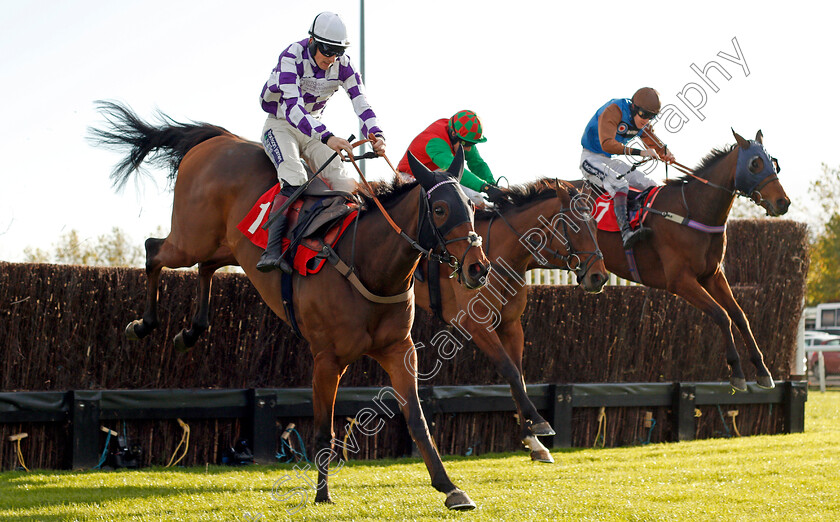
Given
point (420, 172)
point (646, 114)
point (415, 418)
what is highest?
point (646, 114)

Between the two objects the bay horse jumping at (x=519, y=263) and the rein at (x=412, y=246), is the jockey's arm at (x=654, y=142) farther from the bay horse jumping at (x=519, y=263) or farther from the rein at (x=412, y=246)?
the rein at (x=412, y=246)

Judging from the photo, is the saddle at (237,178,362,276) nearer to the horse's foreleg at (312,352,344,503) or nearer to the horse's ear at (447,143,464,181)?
the horse's foreleg at (312,352,344,503)

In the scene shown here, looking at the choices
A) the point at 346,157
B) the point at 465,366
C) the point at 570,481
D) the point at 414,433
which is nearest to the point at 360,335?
the point at 414,433

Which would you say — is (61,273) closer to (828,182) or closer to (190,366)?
(190,366)

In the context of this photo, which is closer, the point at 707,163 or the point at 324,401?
the point at 324,401

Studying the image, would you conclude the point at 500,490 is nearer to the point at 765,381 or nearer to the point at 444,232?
the point at 444,232

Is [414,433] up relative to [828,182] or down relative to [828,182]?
down

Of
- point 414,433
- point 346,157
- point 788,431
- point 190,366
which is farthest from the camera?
point 788,431

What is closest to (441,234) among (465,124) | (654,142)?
(465,124)

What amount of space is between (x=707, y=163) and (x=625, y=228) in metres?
0.94

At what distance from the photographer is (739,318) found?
6.70 metres

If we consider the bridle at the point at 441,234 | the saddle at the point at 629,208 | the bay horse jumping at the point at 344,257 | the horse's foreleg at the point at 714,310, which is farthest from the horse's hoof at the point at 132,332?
the horse's foreleg at the point at 714,310

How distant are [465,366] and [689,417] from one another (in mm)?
2451

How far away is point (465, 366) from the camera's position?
7.50m
